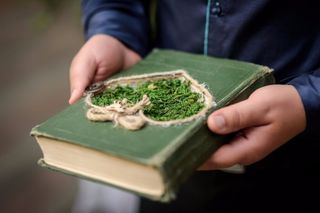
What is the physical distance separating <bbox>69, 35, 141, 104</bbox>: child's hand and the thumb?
0.70ft

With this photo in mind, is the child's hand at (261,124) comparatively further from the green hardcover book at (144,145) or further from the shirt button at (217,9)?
the shirt button at (217,9)

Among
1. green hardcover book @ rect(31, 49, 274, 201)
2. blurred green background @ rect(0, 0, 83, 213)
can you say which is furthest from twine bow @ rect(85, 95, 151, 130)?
blurred green background @ rect(0, 0, 83, 213)

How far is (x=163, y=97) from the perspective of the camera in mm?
583

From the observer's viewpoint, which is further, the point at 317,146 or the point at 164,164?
the point at 317,146

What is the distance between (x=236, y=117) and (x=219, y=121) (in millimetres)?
22

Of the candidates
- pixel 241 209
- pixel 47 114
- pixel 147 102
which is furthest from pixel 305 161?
pixel 47 114

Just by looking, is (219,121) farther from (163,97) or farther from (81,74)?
(81,74)

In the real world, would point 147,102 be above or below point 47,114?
above

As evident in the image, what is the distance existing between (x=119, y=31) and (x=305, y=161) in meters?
0.36

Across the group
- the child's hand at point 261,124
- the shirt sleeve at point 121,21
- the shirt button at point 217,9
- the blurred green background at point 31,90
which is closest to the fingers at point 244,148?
the child's hand at point 261,124

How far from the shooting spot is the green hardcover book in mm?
475

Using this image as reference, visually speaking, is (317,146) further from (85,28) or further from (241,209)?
(85,28)

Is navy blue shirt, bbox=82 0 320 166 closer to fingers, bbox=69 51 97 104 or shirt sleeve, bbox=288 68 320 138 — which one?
shirt sleeve, bbox=288 68 320 138

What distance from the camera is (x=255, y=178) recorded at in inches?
28.0
